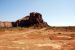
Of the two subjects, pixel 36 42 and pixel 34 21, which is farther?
pixel 34 21

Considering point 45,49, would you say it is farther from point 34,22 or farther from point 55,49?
point 34,22

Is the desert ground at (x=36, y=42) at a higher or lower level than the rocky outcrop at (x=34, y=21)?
lower

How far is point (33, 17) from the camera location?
5477 inches

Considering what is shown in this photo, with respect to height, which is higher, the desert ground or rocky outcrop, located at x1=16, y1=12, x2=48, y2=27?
rocky outcrop, located at x1=16, y1=12, x2=48, y2=27

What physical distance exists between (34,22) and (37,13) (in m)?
12.1

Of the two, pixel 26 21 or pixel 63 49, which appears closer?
pixel 63 49

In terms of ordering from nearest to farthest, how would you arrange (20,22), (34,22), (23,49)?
(23,49) < (34,22) < (20,22)

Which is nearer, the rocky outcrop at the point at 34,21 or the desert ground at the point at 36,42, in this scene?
the desert ground at the point at 36,42

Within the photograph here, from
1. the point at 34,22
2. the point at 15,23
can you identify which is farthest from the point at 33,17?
the point at 15,23

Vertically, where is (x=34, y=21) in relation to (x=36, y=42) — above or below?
above

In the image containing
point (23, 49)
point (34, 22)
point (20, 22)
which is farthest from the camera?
point (20, 22)

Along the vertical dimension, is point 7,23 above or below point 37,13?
below

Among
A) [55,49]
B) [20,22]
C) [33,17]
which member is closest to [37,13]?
[33,17]

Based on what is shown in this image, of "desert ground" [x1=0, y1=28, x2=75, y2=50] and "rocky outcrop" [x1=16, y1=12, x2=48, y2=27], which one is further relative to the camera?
"rocky outcrop" [x1=16, y1=12, x2=48, y2=27]
